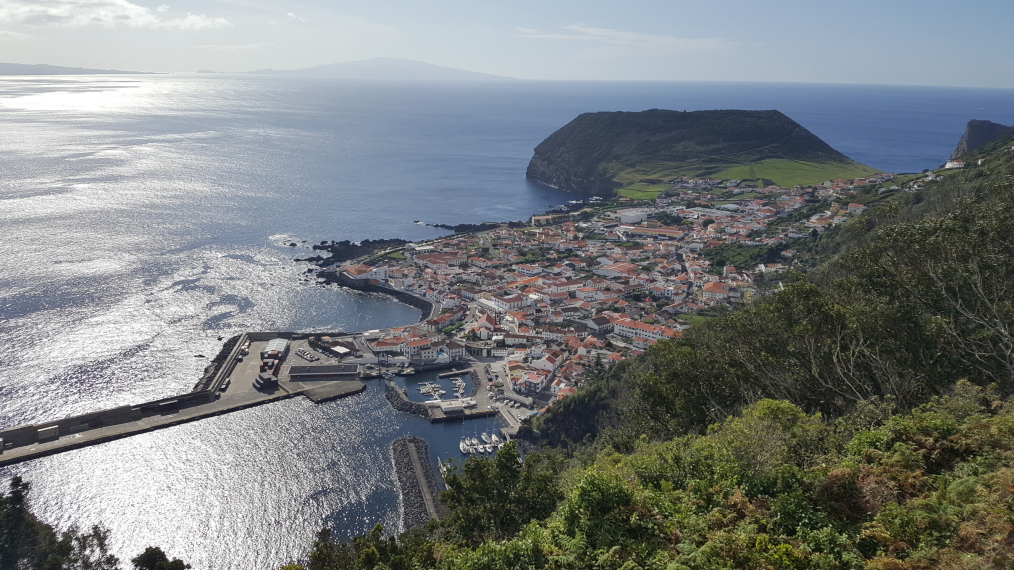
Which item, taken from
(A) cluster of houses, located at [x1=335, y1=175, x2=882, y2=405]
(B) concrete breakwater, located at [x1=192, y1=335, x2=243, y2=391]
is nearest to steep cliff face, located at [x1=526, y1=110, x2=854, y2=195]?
(A) cluster of houses, located at [x1=335, y1=175, x2=882, y2=405]

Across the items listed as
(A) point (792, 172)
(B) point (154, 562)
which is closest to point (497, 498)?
(B) point (154, 562)

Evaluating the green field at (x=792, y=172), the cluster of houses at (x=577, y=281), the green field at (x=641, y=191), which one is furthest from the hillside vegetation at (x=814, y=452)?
the green field at (x=792, y=172)

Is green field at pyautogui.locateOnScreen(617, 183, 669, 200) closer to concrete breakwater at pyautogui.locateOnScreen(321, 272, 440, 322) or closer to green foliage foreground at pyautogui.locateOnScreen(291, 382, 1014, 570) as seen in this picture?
concrete breakwater at pyautogui.locateOnScreen(321, 272, 440, 322)

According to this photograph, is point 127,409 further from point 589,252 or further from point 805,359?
point 589,252

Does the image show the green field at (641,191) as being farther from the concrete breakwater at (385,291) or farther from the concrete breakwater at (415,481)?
the concrete breakwater at (415,481)

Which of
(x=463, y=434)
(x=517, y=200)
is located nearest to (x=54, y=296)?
(x=463, y=434)
